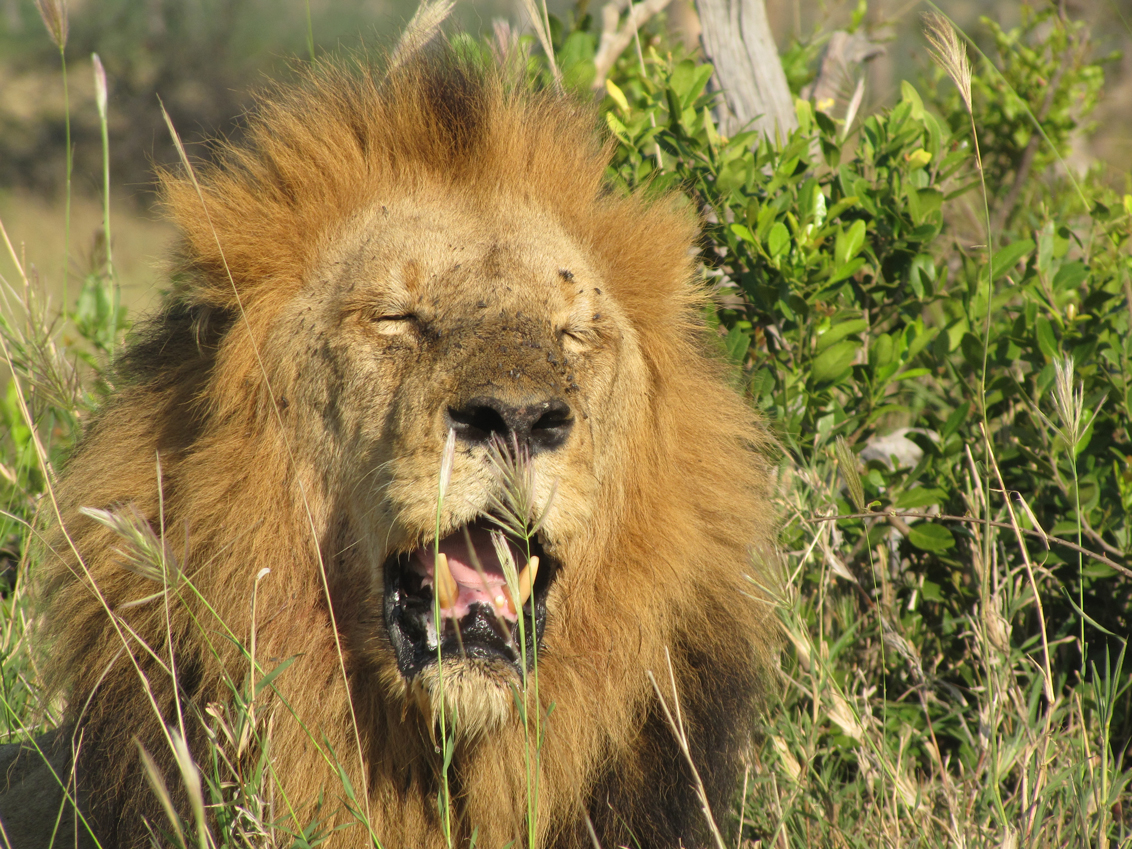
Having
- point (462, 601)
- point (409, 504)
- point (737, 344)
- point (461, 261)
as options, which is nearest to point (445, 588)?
point (462, 601)

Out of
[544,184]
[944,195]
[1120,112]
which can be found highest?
[544,184]

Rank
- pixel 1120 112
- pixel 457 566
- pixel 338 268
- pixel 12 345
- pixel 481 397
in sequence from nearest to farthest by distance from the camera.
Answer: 1. pixel 481 397
2. pixel 457 566
3. pixel 338 268
4. pixel 12 345
5. pixel 1120 112

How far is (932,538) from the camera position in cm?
310

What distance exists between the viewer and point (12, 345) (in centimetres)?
289

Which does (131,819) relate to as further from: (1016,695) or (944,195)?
(944,195)

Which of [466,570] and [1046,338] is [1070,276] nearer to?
[1046,338]

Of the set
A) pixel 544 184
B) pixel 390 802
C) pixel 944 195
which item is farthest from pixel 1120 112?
pixel 390 802

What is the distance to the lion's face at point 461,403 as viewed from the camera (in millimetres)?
1981

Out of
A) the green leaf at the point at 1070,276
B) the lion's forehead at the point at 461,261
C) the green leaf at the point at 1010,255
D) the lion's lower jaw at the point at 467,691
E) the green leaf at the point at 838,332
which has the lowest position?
the lion's lower jaw at the point at 467,691

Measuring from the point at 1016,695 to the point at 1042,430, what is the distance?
95 centimetres

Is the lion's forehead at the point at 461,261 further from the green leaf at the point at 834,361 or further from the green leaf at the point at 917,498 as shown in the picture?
the green leaf at the point at 917,498

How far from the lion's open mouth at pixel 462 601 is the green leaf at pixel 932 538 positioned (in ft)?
4.35

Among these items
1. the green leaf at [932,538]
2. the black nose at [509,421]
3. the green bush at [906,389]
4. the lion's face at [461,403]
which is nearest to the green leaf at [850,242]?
the green bush at [906,389]

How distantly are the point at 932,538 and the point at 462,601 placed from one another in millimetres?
1544
